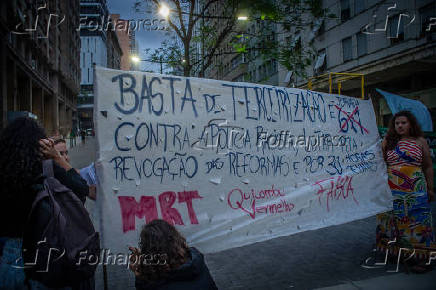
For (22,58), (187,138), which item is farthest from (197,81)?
(22,58)

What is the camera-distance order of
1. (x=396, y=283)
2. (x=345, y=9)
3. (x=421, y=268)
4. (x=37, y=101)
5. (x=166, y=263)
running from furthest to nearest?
(x=37, y=101)
(x=345, y=9)
(x=421, y=268)
(x=396, y=283)
(x=166, y=263)

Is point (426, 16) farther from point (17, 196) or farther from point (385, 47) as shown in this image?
point (17, 196)

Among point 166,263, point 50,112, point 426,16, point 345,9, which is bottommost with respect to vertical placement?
point 166,263

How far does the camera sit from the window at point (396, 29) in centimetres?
1513

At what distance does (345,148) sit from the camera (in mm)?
3775

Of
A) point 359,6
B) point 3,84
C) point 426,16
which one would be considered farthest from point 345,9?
point 3,84

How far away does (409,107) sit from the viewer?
689 centimetres

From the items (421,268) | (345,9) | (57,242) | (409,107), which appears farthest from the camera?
(345,9)

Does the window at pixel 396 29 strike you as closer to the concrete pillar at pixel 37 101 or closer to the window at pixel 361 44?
the window at pixel 361 44

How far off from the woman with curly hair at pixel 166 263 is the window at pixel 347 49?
64.6 feet

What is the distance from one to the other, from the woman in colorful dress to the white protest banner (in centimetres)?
25

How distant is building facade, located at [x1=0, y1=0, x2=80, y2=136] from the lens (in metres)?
18.5

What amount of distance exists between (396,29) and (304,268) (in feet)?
52.9
